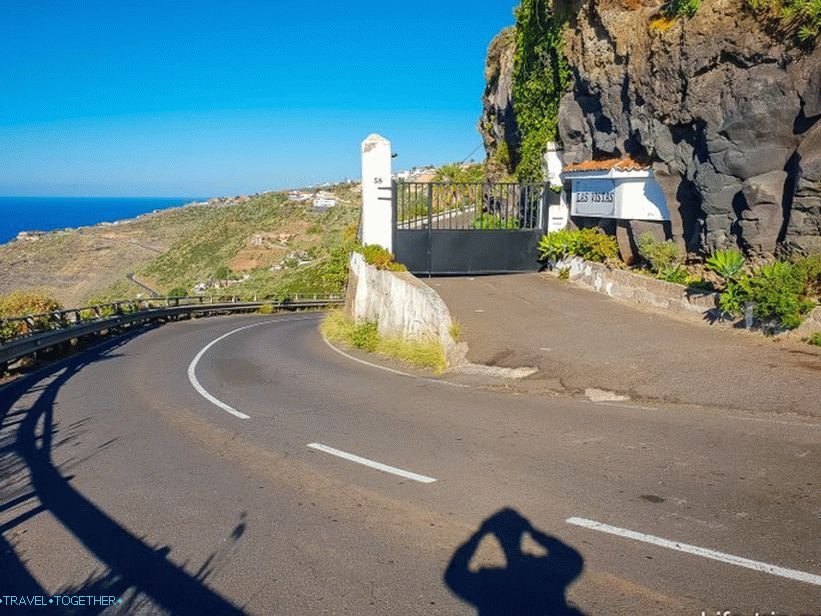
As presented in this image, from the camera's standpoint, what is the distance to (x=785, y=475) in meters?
6.12

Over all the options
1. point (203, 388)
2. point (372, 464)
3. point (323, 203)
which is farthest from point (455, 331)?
point (323, 203)

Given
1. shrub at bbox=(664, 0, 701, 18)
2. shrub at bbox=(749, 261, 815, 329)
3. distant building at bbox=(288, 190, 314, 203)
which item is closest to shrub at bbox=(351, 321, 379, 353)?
shrub at bbox=(749, 261, 815, 329)

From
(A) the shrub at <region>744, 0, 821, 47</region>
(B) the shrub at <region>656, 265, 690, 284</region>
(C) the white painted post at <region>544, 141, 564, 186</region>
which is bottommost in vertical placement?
(B) the shrub at <region>656, 265, 690, 284</region>

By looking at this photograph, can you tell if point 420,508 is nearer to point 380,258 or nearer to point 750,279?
point 750,279

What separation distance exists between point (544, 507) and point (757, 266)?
9090 mm

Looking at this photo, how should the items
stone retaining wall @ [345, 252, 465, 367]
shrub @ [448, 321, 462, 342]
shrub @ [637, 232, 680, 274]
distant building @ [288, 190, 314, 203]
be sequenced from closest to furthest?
shrub @ [448, 321, 462, 342]
stone retaining wall @ [345, 252, 465, 367]
shrub @ [637, 232, 680, 274]
distant building @ [288, 190, 314, 203]

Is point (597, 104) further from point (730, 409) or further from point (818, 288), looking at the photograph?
point (730, 409)

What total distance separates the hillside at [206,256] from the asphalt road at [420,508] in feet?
122

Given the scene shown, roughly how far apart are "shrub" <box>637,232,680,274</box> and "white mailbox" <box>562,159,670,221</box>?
2.18ft

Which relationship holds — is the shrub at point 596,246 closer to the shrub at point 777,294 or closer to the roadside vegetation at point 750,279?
the roadside vegetation at point 750,279

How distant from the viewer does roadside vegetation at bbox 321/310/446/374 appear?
518 inches

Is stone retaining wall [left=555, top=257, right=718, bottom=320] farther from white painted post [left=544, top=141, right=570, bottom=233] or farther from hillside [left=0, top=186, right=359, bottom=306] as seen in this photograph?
hillside [left=0, top=186, right=359, bottom=306]

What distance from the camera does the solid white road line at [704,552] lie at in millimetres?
4402

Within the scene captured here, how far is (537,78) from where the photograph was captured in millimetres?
21531
